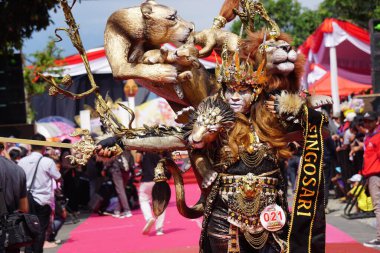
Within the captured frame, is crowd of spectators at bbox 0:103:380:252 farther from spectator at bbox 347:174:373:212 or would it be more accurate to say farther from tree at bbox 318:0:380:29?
tree at bbox 318:0:380:29

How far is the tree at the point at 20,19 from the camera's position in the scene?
1461cm

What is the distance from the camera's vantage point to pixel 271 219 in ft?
18.5

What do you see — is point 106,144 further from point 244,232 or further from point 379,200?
point 379,200

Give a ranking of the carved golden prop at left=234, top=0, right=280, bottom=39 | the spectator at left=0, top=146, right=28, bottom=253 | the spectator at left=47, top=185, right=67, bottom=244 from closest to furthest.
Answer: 1. the carved golden prop at left=234, top=0, right=280, bottom=39
2. the spectator at left=0, top=146, right=28, bottom=253
3. the spectator at left=47, top=185, right=67, bottom=244

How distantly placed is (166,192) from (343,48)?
719 inches

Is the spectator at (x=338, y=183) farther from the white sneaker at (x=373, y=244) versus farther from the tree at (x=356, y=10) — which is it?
the tree at (x=356, y=10)

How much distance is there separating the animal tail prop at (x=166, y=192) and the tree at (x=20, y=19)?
9.20m

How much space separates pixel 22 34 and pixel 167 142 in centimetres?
1020

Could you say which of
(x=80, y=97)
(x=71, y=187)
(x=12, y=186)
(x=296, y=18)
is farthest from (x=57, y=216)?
(x=296, y=18)

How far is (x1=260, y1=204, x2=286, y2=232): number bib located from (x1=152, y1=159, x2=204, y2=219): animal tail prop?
2.58ft

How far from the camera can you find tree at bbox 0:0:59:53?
1461 cm

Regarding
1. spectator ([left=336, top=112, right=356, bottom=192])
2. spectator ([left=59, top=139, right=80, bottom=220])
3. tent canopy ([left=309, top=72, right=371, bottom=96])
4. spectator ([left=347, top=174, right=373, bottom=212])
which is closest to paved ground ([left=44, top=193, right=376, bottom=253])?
spectator ([left=347, top=174, right=373, bottom=212])

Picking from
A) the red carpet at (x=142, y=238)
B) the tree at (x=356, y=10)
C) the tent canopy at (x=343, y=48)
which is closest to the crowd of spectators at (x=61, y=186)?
the red carpet at (x=142, y=238)

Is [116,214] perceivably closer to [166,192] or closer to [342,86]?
[342,86]
